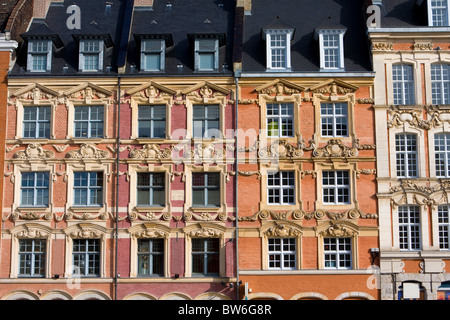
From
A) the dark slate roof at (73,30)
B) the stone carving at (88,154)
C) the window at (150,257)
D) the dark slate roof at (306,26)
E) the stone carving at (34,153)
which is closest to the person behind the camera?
the window at (150,257)

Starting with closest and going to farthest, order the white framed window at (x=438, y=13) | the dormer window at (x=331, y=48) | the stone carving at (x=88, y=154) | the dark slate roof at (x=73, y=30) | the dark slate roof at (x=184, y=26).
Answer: the stone carving at (x=88, y=154) → the dormer window at (x=331, y=48) → the white framed window at (x=438, y=13) → the dark slate roof at (x=184, y=26) → the dark slate roof at (x=73, y=30)

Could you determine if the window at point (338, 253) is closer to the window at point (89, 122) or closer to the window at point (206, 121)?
the window at point (206, 121)

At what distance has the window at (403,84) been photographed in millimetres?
30672

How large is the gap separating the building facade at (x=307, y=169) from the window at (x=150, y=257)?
3.71m

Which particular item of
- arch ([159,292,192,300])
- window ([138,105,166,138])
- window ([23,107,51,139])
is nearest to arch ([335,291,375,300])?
arch ([159,292,192,300])

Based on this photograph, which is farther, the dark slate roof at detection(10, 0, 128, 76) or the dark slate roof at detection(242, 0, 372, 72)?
the dark slate roof at detection(10, 0, 128, 76)

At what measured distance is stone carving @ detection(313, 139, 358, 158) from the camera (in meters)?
29.9

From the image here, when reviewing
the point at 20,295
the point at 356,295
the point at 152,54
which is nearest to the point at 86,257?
the point at 20,295

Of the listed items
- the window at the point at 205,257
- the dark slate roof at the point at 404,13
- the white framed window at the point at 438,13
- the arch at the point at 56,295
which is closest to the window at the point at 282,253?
the window at the point at 205,257

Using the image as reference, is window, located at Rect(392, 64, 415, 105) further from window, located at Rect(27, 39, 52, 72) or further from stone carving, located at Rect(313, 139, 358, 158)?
window, located at Rect(27, 39, 52, 72)

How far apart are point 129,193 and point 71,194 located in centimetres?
273

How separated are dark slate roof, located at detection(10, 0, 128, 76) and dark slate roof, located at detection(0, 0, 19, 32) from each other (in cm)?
127

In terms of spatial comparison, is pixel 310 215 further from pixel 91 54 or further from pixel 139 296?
pixel 91 54
